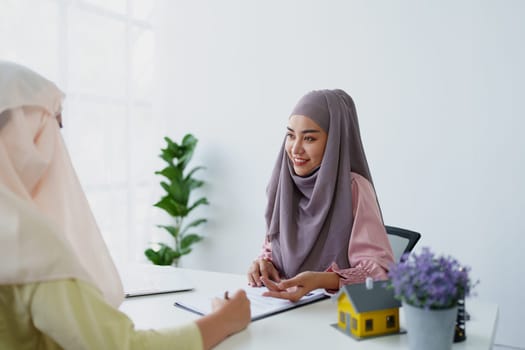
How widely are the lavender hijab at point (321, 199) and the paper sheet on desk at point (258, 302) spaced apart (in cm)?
25

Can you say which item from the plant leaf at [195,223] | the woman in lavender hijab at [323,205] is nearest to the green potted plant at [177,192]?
the plant leaf at [195,223]

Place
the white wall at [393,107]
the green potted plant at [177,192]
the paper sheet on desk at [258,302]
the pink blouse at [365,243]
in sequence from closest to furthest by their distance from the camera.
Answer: the paper sheet on desk at [258,302] → the pink blouse at [365,243] → the white wall at [393,107] → the green potted plant at [177,192]

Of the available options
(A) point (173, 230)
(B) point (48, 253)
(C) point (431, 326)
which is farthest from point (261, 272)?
(A) point (173, 230)

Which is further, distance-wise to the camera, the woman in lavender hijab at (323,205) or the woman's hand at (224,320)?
the woman in lavender hijab at (323,205)

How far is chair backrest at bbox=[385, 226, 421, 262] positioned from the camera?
7.63 feet

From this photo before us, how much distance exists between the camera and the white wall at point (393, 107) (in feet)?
11.6

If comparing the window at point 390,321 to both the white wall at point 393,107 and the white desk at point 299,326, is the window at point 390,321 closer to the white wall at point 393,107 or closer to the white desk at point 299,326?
the white desk at point 299,326

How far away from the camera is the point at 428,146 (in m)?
3.79

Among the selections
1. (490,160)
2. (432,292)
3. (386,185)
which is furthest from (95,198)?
(432,292)

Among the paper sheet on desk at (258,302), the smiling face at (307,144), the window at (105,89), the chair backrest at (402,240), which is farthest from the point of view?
the window at (105,89)

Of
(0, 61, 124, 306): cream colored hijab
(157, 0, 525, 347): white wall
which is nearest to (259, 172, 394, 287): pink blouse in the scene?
(0, 61, 124, 306): cream colored hijab

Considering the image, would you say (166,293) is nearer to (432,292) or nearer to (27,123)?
(27,123)

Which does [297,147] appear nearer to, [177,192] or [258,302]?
[258,302]

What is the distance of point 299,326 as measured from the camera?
1.52 metres
